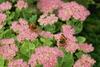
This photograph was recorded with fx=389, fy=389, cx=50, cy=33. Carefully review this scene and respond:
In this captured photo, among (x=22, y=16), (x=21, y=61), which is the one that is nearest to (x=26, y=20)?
(x=22, y=16)

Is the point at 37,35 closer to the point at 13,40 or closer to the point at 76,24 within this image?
the point at 13,40

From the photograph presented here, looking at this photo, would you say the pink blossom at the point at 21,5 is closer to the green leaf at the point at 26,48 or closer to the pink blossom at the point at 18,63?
the green leaf at the point at 26,48

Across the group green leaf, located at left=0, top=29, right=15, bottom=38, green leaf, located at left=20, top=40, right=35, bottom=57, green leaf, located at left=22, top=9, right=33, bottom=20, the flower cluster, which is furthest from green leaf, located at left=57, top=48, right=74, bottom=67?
green leaf, located at left=22, top=9, right=33, bottom=20

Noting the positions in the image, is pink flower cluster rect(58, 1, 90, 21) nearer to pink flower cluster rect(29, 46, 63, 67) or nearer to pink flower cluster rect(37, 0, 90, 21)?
pink flower cluster rect(37, 0, 90, 21)

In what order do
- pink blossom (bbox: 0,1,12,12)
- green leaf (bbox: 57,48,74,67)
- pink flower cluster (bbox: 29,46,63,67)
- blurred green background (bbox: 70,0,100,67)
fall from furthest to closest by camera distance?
blurred green background (bbox: 70,0,100,67)
pink blossom (bbox: 0,1,12,12)
green leaf (bbox: 57,48,74,67)
pink flower cluster (bbox: 29,46,63,67)

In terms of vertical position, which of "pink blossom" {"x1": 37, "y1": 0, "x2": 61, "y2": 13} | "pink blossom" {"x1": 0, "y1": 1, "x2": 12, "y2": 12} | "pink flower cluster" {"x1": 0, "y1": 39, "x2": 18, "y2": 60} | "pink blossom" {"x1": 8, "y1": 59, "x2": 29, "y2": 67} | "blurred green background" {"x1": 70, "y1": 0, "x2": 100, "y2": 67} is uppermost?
"pink blossom" {"x1": 0, "y1": 1, "x2": 12, "y2": 12}

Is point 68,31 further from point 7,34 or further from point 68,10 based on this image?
point 7,34

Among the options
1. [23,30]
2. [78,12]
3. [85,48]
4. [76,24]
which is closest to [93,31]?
[76,24]
